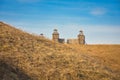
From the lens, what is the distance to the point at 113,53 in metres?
25.5

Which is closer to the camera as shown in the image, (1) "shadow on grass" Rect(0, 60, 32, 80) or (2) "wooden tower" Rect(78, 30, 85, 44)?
(1) "shadow on grass" Rect(0, 60, 32, 80)

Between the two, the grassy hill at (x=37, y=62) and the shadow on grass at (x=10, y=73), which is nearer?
the shadow on grass at (x=10, y=73)

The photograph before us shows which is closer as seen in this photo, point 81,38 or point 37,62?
point 37,62

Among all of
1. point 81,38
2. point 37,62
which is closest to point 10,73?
point 37,62

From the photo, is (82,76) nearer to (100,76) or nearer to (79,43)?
A: (100,76)

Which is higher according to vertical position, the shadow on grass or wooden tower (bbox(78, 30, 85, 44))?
wooden tower (bbox(78, 30, 85, 44))

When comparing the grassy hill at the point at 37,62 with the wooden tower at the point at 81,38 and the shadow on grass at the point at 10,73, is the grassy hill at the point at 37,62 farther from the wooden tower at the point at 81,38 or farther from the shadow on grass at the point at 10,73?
the wooden tower at the point at 81,38

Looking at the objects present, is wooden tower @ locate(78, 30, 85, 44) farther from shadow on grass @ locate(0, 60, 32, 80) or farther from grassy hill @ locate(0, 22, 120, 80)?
shadow on grass @ locate(0, 60, 32, 80)

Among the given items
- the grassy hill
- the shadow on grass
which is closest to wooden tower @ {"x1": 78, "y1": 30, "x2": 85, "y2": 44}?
the grassy hill

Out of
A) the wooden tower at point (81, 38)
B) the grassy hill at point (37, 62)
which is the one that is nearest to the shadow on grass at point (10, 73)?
the grassy hill at point (37, 62)

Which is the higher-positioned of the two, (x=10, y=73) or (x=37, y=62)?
(x=37, y=62)

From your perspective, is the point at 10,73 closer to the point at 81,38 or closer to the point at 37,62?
the point at 37,62

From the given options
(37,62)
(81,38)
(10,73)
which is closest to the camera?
(10,73)

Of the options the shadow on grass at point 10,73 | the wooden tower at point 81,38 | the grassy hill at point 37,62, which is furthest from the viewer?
the wooden tower at point 81,38
